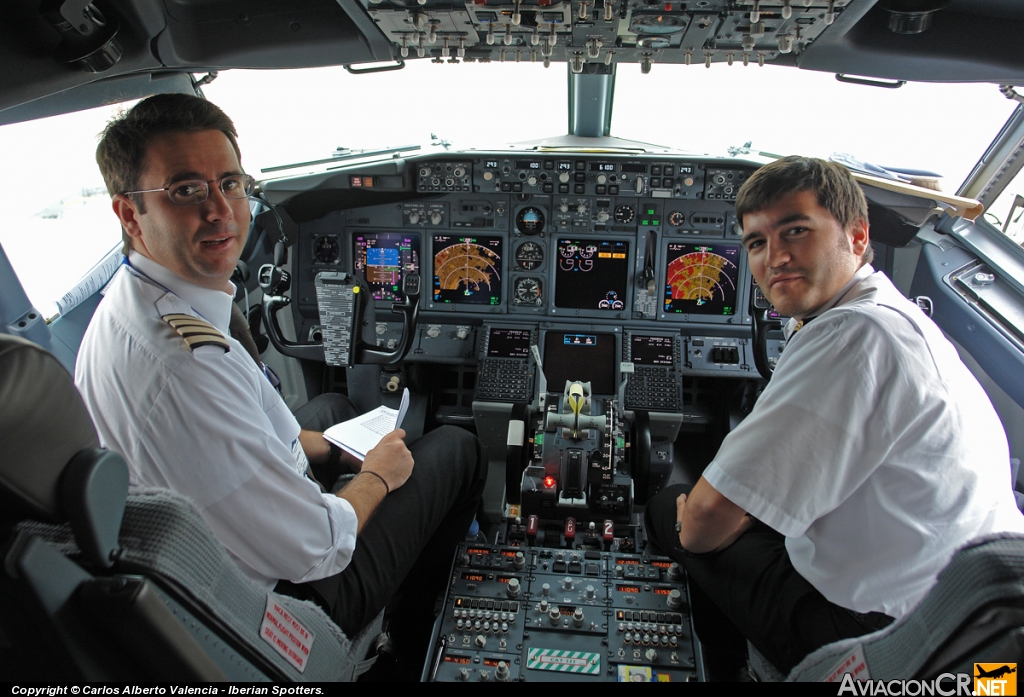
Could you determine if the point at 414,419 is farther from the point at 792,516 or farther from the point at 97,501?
the point at 97,501

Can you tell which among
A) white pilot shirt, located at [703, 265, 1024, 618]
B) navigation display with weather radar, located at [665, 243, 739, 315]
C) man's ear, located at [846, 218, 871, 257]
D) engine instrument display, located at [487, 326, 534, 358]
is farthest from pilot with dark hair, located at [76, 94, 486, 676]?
navigation display with weather radar, located at [665, 243, 739, 315]

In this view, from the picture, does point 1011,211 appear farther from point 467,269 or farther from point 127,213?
point 127,213

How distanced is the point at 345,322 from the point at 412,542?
1.62m

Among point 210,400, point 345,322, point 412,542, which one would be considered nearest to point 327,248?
point 345,322

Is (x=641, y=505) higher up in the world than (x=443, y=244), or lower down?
lower down

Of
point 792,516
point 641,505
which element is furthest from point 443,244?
point 792,516

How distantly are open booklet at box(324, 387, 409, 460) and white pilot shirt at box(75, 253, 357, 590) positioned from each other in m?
0.65

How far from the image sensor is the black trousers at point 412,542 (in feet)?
4.53

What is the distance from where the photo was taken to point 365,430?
208 centimetres

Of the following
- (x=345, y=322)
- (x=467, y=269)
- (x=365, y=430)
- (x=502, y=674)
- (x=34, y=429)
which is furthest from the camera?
(x=467, y=269)

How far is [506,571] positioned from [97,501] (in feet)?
4.77

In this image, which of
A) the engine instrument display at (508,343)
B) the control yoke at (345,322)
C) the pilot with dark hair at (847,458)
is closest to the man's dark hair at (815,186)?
the pilot with dark hair at (847,458)

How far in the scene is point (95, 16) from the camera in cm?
180

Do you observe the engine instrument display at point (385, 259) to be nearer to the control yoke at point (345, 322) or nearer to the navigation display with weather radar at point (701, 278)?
the control yoke at point (345, 322)
